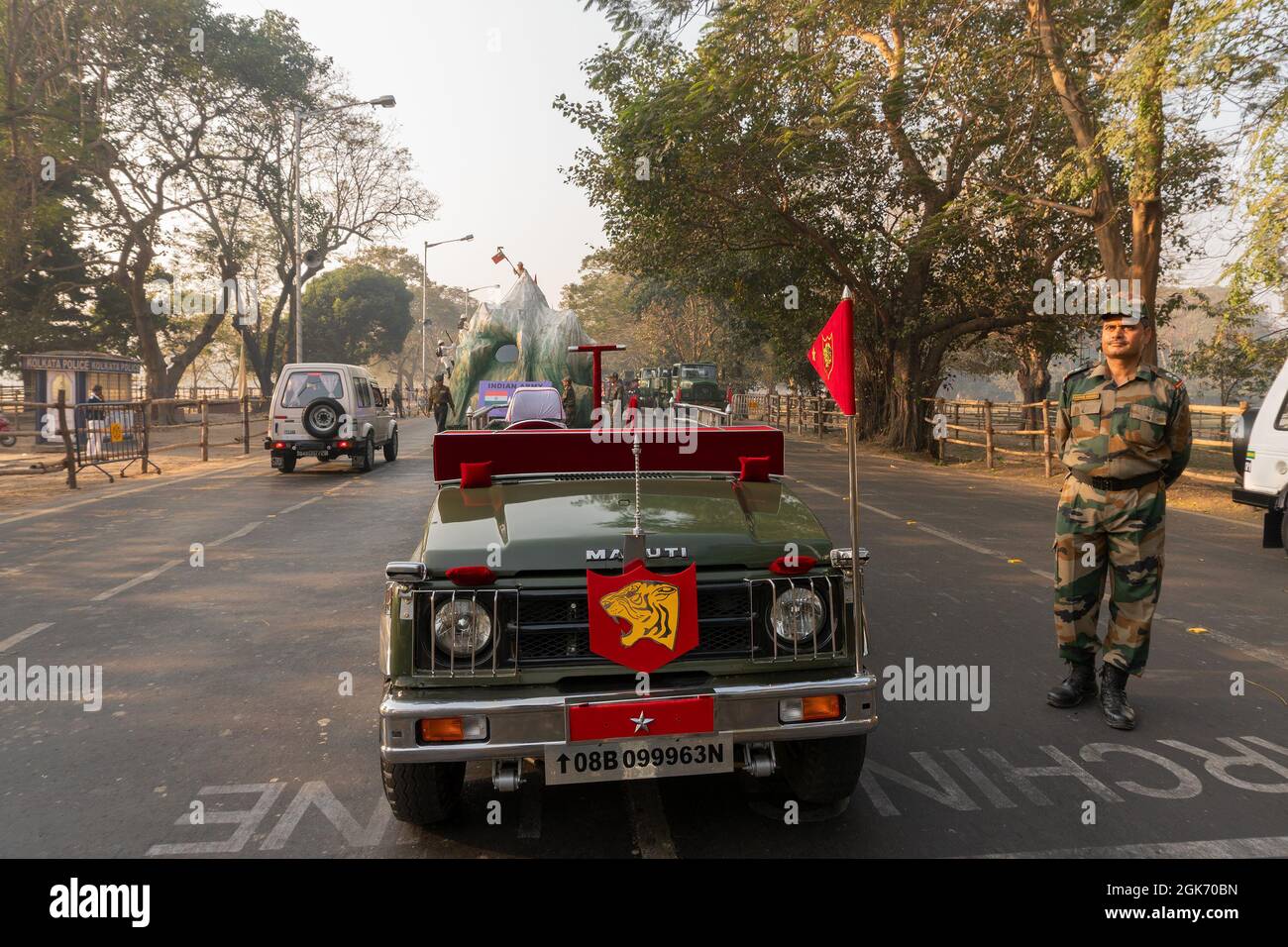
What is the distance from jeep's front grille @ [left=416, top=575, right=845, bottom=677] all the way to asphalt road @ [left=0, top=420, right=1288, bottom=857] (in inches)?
29.1

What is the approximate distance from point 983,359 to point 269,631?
5603 centimetres

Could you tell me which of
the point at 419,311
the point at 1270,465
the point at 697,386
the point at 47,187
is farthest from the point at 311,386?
the point at 419,311

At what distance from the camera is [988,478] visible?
63.5 ft

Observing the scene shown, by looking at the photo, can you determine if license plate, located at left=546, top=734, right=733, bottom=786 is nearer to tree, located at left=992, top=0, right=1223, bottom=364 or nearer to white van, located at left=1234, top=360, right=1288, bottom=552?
white van, located at left=1234, top=360, right=1288, bottom=552

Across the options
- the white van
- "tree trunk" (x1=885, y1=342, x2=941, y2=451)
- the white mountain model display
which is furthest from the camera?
the white mountain model display

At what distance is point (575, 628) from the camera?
11.3 feet

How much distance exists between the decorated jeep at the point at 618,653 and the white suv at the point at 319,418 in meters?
15.1

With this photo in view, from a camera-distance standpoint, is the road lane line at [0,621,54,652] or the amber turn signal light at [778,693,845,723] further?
the road lane line at [0,621,54,652]

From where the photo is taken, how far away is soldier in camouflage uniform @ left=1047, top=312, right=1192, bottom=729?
4.95 metres

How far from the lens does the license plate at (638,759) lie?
3.23 meters

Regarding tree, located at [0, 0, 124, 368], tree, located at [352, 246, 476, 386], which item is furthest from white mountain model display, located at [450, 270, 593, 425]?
tree, located at [352, 246, 476, 386]

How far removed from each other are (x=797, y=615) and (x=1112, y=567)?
2441 mm

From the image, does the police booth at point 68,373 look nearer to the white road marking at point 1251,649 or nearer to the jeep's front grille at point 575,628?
Answer: the jeep's front grille at point 575,628
